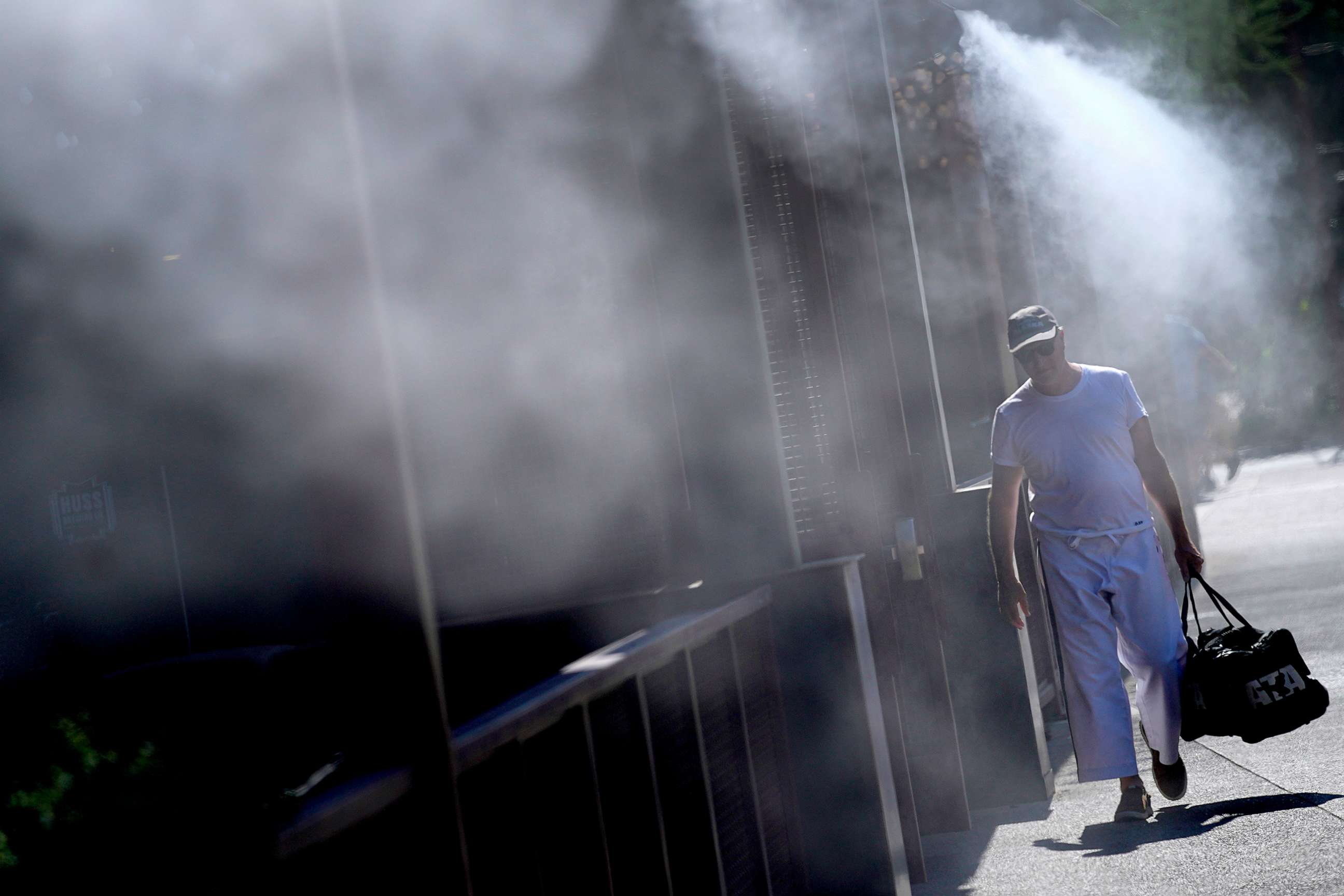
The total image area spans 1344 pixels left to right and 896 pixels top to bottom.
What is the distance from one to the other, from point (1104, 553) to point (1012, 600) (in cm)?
35

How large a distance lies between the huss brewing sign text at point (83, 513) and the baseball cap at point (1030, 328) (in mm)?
3389

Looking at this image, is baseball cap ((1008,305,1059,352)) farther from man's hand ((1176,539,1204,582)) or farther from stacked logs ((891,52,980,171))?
stacked logs ((891,52,980,171))

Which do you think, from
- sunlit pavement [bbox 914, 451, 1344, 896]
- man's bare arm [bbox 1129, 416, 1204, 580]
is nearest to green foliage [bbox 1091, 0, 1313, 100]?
sunlit pavement [bbox 914, 451, 1344, 896]

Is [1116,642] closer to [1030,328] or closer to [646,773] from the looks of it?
[1030,328]

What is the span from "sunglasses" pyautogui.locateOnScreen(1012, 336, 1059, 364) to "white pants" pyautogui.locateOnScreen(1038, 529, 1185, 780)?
1.78ft

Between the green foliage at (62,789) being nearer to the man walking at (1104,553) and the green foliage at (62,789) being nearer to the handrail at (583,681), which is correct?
the handrail at (583,681)

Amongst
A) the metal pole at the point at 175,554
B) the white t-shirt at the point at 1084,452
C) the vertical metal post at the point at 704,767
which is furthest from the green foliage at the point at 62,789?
the metal pole at the point at 175,554

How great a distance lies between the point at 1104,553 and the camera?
173 inches

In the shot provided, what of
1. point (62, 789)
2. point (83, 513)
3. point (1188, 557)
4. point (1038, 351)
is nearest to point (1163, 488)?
point (1188, 557)

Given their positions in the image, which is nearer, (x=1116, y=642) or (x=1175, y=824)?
(x=1175, y=824)

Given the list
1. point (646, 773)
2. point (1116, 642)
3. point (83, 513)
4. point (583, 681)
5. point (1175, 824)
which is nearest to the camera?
point (583, 681)

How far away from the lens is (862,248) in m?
4.79

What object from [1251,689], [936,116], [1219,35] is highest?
[1219,35]

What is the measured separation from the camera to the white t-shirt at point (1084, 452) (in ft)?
14.4
